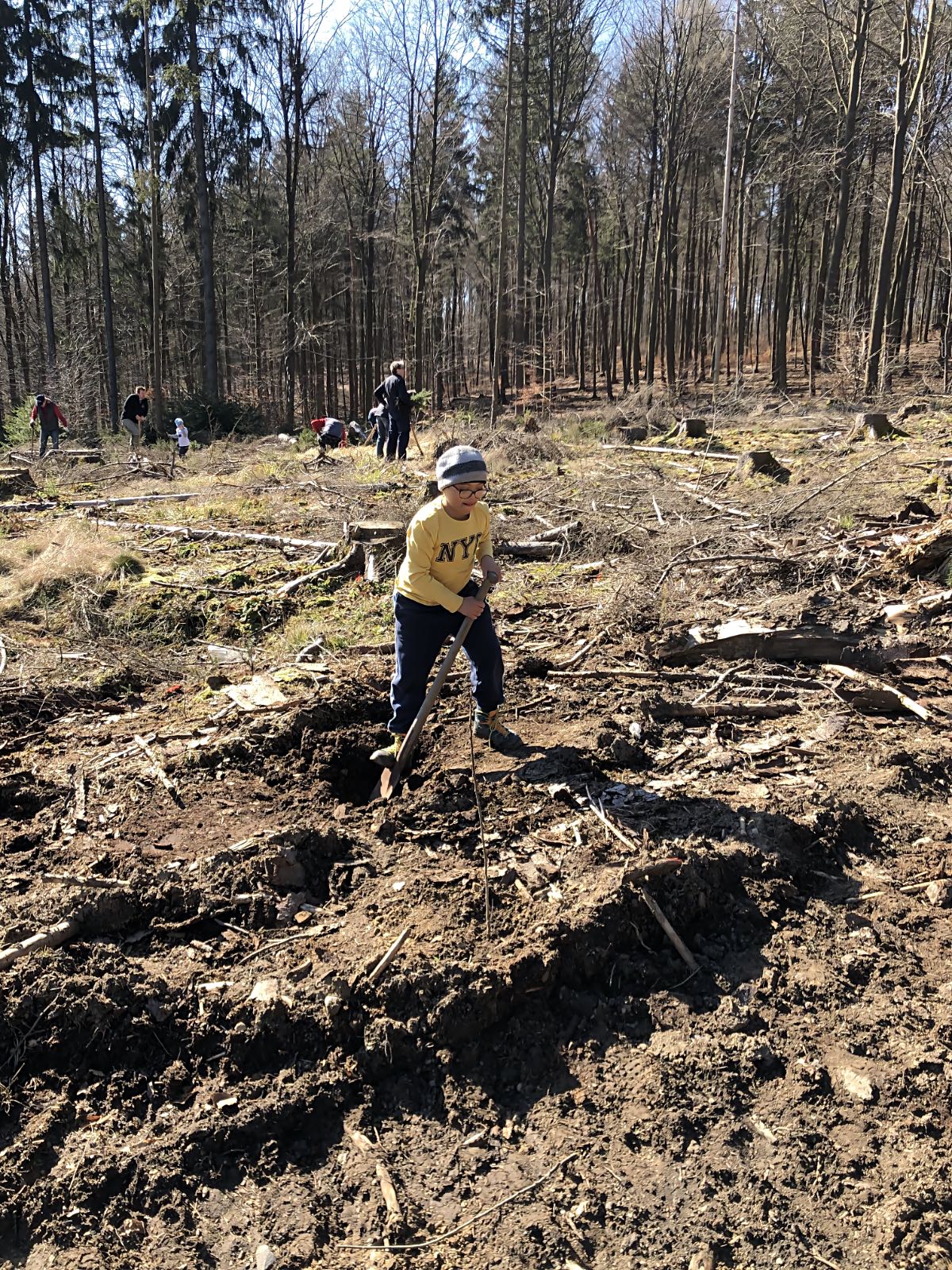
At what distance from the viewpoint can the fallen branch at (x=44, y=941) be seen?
119 inches

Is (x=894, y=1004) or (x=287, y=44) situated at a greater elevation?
(x=287, y=44)

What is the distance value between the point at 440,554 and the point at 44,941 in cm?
243

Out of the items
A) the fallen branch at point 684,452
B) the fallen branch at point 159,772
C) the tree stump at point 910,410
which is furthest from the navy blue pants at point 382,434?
the fallen branch at point 159,772

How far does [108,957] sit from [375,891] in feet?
3.30

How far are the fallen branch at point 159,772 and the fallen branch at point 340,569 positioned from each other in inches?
128

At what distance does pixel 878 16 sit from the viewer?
22.1 m

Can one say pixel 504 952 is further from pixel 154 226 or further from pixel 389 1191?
pixel 154 226

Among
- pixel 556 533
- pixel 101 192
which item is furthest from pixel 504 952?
pixel 101 192

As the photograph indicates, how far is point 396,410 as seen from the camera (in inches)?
595

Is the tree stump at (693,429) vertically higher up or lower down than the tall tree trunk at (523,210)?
lower down

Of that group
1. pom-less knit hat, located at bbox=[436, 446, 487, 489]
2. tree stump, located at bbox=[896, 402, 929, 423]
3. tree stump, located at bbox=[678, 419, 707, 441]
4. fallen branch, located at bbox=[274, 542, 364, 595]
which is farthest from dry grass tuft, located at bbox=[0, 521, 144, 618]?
tree stump, located at bbox=[896, 402, 929, 423]

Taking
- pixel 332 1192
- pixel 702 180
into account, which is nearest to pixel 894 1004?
pixel 332 1192

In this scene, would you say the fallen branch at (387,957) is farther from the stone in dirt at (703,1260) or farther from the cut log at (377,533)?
the cut log at (377,533)

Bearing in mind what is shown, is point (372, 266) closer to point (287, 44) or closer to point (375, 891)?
point (287, 44)
